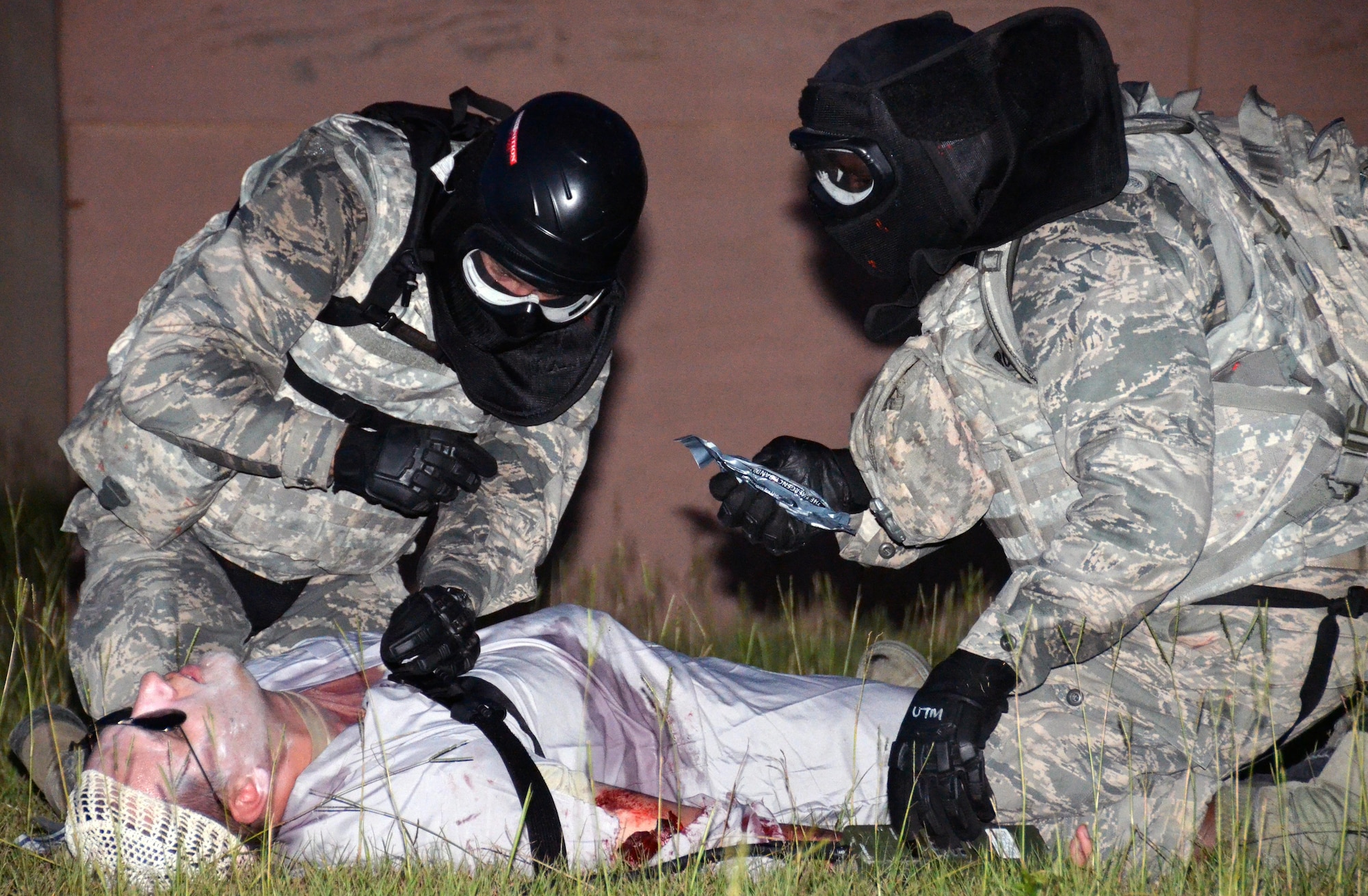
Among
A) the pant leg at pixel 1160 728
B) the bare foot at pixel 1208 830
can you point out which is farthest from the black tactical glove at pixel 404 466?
the bare foot at pixel 1208 830

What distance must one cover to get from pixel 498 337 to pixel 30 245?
2.98 m

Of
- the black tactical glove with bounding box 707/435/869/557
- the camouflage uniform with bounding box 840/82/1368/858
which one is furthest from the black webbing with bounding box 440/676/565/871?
the camouflage uniform with bounding box 840/82/1368/858

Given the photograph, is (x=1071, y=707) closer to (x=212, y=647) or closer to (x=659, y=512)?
(x=212, y=647)

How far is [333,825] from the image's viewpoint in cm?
229

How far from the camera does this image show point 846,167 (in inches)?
98.1

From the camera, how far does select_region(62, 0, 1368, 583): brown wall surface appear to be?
190 inches

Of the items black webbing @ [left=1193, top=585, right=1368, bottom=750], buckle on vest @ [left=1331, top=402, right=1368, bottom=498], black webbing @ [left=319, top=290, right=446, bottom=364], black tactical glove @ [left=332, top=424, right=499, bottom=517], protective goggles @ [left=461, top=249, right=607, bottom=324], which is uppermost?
protective goggles @ [left=461, top=249, right=607, bottom=324]

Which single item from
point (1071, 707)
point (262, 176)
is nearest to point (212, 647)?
point (262, 176)

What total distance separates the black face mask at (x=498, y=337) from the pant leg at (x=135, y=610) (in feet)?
2.82

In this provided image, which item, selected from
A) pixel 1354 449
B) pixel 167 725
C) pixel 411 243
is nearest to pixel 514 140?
pixel 411 243

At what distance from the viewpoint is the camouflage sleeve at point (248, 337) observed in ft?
8.87

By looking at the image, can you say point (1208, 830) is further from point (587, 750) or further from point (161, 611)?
point (161, 611)

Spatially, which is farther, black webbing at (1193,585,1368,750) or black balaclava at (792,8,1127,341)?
black webbing at (1193,585,1368,750)

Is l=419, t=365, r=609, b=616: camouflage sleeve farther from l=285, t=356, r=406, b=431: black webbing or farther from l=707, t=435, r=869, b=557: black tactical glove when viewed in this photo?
l=707, t=435, r=869, b=557: black tactical glove
